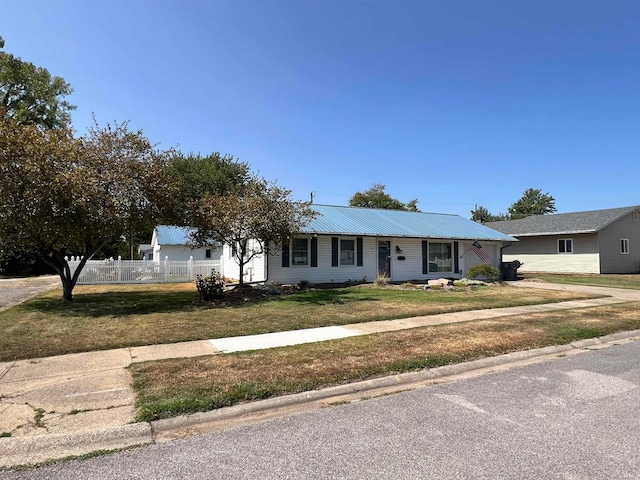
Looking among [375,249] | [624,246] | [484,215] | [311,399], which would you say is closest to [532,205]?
[484,215]

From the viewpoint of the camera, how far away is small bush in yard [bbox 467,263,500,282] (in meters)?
21.7

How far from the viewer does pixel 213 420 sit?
175 inches

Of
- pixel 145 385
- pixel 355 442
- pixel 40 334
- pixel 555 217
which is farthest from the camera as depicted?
pixel 555 217

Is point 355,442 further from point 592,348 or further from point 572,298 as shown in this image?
point 572,298

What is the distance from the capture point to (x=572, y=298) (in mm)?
14453

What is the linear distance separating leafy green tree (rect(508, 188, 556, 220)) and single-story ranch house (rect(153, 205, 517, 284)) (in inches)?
2104

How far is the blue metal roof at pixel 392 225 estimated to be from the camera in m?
19.7

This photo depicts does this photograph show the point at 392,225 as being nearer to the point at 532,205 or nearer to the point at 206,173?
the point at 206,173

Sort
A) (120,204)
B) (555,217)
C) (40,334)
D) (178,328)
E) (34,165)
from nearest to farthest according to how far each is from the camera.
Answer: (40,334) < (178,328) < (34,165) < (120,204) < (555,217)

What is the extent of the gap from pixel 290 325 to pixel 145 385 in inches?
169

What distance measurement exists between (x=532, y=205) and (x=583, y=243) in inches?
1973

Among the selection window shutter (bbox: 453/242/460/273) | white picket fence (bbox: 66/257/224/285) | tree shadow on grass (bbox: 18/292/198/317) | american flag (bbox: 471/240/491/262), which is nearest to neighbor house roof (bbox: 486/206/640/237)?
american flag (bbox: 471/240/491/262)

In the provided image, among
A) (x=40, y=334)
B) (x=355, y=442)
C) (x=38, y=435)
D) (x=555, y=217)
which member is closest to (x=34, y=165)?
(x=40, y=334)

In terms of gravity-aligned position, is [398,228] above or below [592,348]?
above
